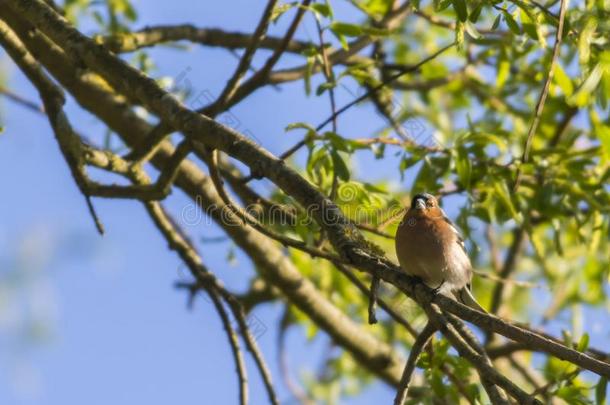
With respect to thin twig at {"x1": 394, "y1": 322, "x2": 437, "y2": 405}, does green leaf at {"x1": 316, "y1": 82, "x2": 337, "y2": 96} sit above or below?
above

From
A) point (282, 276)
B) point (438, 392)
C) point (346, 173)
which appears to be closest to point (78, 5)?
point (282, 276)

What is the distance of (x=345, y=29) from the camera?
16.7ft

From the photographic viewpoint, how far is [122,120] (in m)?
6.41

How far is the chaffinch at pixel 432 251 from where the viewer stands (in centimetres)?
570

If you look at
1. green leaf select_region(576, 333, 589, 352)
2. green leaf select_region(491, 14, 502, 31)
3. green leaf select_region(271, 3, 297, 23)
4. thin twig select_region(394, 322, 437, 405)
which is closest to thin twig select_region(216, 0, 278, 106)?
green leaf select_region(271, 3, 297, 23)

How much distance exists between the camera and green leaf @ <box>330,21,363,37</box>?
16.6 ft

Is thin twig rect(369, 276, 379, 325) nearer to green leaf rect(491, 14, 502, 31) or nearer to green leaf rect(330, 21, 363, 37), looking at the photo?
green leaf rect(491, 14, 502, 31)

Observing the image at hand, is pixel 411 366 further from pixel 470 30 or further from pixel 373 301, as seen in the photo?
pixel 470 30

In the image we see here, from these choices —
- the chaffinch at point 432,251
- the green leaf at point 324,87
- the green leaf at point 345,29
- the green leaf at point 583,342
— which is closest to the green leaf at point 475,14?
the green leaf at point 345,29

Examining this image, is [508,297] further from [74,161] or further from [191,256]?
[74,161]

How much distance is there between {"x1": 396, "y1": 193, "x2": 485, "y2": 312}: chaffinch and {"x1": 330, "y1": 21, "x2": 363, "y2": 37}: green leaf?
1.35m

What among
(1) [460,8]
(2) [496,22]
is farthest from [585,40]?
(1) [460,8]

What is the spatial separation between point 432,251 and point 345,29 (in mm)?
1622

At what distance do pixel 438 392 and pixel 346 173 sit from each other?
4.36 feet
